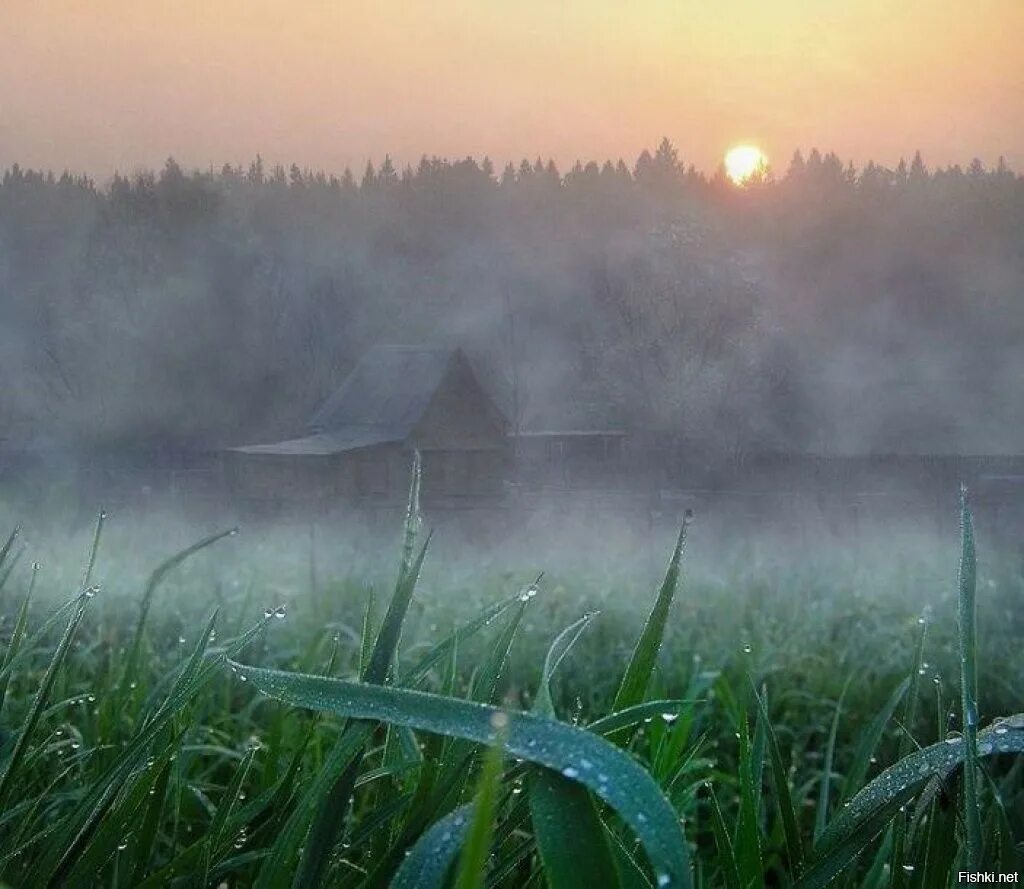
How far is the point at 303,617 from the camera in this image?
1.77m

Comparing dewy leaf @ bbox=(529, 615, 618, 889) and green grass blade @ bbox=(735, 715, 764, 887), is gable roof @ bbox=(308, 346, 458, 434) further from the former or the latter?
dewy leaf @ bbox=(529, 615, 618, 889)

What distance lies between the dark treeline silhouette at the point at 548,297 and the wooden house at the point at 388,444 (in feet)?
0.80

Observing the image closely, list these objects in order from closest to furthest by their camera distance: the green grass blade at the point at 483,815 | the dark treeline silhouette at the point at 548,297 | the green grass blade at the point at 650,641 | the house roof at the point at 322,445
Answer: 1. the green grass blade at the point at 483,815
2. the green grass blade at the point at 650,641
3. the house roof at the point at 322,445
4. the dark treeline silhouette at the point at 548,297

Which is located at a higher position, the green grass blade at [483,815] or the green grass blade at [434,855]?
the green grass blade at [483,815]

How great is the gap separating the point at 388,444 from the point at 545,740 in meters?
4.78

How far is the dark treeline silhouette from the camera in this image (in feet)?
18.4

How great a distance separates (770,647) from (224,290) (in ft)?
15.7

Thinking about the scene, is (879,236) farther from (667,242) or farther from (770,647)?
(770,647)

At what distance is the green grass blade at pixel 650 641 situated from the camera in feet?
0.77

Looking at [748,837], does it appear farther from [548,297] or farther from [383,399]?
[548,297]

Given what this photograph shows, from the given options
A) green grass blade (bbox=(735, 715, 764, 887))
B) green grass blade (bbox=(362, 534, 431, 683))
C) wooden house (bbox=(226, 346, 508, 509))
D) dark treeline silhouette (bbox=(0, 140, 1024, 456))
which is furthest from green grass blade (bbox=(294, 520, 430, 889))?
dark treeline silhouette (bbox=(0, 140, 1024, 456))

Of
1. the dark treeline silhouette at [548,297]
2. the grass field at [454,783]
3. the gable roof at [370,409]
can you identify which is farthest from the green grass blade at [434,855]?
the dark treeline silhouette at [548,297]

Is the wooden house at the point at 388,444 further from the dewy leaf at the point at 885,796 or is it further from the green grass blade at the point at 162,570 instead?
the dewy leaf at the point at 885,796

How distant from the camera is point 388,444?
4.92 meters
